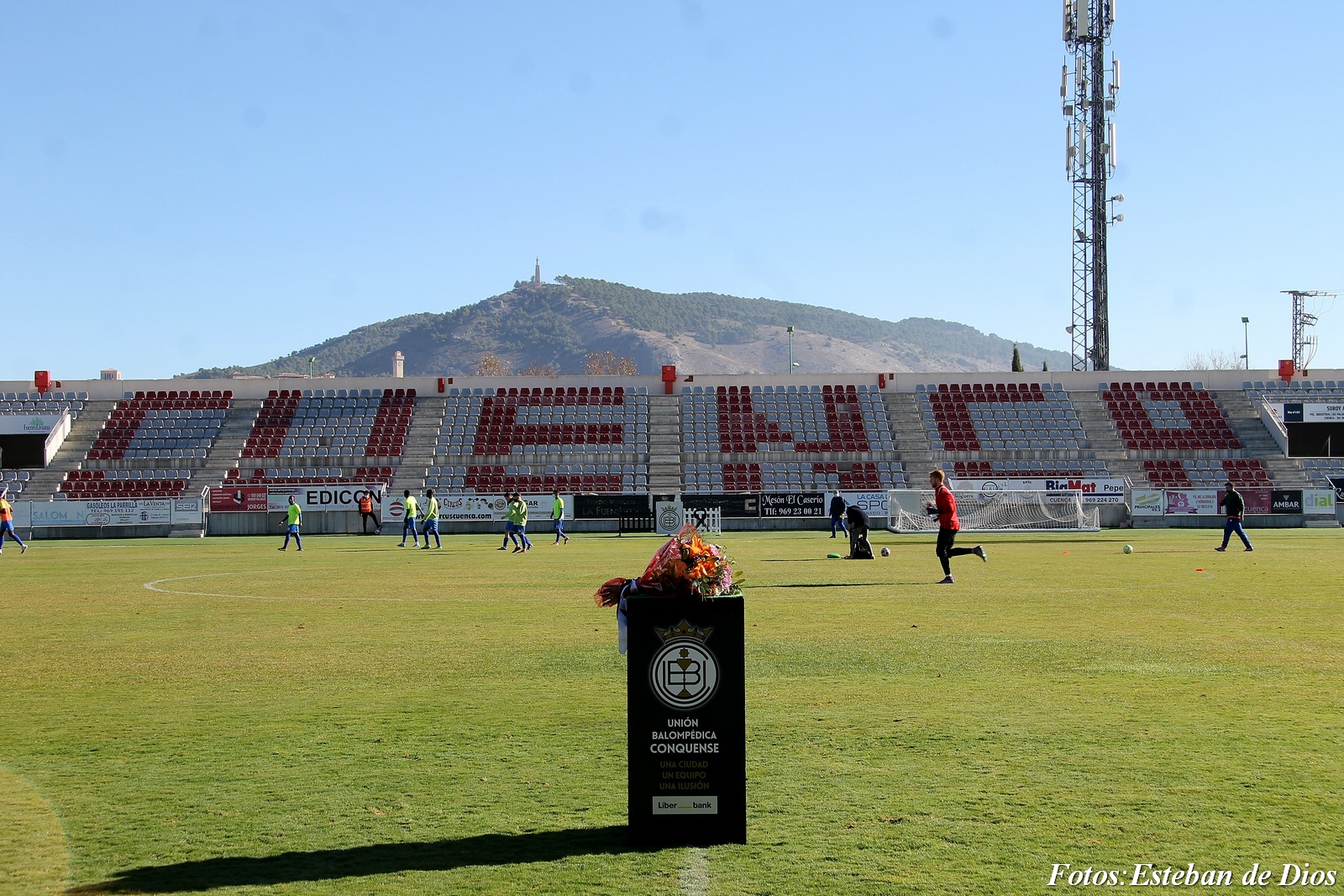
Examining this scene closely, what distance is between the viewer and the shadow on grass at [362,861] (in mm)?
5941

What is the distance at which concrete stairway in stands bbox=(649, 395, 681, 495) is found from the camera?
2320 inches

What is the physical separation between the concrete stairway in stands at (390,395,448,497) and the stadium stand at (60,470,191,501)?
8.25m

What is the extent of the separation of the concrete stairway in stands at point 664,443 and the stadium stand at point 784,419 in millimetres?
471

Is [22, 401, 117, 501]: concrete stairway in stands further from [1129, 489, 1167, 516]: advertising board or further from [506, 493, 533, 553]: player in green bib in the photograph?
[1129, 489, 1167, 516]: advertising board

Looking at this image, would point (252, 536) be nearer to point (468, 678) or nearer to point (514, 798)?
point (468, 678)

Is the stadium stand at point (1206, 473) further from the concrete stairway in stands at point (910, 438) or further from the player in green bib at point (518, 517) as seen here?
the player in green bib at point (518, 517)

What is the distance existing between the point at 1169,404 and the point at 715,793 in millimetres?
62774

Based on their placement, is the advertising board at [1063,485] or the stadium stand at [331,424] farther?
the stadium stand at [331,424]

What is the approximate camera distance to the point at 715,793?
6.46 metres

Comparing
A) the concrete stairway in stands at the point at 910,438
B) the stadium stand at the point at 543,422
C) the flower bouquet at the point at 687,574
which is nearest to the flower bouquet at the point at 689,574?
the flower bouquet at the point at 687,574

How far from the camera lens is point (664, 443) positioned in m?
62.1

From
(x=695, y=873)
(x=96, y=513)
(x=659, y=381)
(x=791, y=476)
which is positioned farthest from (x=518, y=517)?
(x=659, y=381)

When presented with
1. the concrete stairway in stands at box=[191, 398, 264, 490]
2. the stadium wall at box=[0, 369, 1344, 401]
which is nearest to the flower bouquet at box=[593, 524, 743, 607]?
the concrete stairway in stands at box=[191, 398, 264, 490]

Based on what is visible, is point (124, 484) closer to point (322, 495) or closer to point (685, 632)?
point (322, 495)
